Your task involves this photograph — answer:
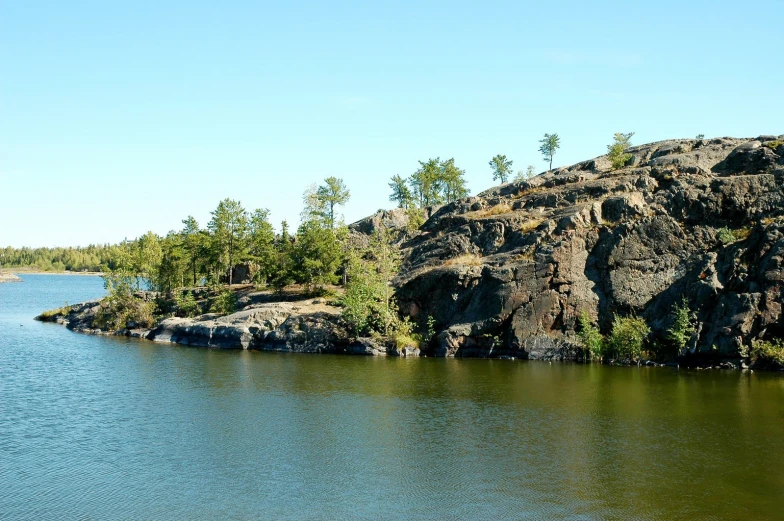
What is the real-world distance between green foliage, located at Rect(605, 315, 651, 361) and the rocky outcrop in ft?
55.4

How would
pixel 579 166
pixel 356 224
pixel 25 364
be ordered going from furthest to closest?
1. pixel 356 224
2. pixel 579 166
3. pixel 25 364

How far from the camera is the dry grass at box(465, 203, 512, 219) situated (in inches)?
2835

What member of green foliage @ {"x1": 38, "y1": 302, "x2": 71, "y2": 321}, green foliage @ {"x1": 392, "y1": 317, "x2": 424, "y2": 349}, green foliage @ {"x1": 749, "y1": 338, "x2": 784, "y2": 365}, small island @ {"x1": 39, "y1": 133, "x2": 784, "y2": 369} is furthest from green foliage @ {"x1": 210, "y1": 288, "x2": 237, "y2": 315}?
green foliage @ {"x1": 749, "y1": 338, "x2": 784, "y2": 365}

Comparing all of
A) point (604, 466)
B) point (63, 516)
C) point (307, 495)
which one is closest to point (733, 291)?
point (604, 466)

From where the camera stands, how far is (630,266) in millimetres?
56531

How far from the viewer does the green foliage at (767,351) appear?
156ft

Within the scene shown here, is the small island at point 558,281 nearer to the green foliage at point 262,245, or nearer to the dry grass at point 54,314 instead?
the green foliage at point 262,245

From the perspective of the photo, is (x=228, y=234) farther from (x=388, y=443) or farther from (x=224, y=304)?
(x=388, y=443)

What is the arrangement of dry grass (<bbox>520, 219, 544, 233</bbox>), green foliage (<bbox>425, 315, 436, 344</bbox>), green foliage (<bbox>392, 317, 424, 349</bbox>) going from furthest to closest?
dry grass (<bbox>520, 219, 544, 233</bbox>) < green foliage (<bbox>425, 315, 436, 344</bbox>) < green foliage (<bbox>392, 317, 424, 349</bbox>)

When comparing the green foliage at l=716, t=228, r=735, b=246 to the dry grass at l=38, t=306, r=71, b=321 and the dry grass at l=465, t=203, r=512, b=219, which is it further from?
the dry grass at l=38, t=306, r=71, b=321

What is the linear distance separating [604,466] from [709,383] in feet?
70.8

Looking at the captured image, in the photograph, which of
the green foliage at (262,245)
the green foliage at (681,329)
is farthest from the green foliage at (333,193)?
the green foliage at (681,329)

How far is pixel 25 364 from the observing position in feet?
167

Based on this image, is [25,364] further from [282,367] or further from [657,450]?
[657,450]
